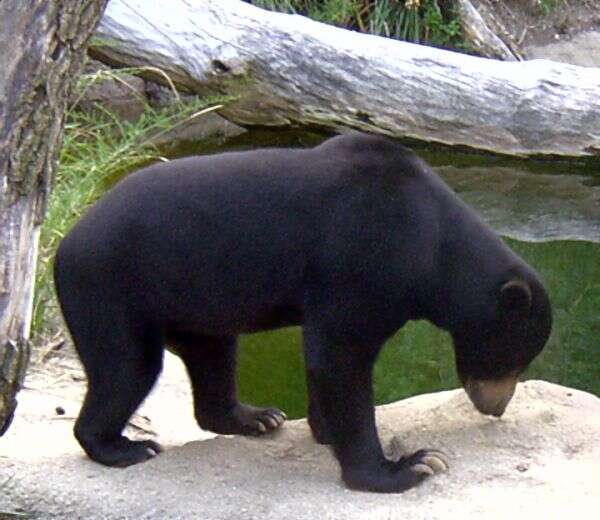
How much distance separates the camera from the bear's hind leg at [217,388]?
14.9 feet

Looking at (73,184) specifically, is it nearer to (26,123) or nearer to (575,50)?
(26,123)

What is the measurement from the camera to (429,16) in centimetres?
1144

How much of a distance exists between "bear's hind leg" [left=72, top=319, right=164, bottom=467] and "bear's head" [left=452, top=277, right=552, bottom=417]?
3.39 feet

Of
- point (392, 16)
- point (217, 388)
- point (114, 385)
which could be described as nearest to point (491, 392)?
point (217, 388)

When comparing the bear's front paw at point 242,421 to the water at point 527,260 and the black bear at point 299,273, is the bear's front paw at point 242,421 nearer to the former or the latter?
the black bear at point 299,273

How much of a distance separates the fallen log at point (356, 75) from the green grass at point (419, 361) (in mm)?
2051

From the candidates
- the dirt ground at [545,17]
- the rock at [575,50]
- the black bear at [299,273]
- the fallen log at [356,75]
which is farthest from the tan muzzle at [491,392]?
the dirt ground at [545,17]

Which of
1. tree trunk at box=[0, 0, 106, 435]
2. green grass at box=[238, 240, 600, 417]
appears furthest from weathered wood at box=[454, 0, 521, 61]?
tree trunk at box=[0, 0, 106, 435]

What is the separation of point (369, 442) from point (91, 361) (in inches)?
36.3

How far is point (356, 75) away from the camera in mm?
8750

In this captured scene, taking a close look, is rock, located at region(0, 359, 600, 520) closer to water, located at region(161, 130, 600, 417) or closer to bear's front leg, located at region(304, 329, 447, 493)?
bear's front leg, located at region(304, 329, 447, 493)

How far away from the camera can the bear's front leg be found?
4.05 metres

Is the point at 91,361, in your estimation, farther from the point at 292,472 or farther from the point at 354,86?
the point at 354,86

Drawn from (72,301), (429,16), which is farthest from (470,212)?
(429,16)
